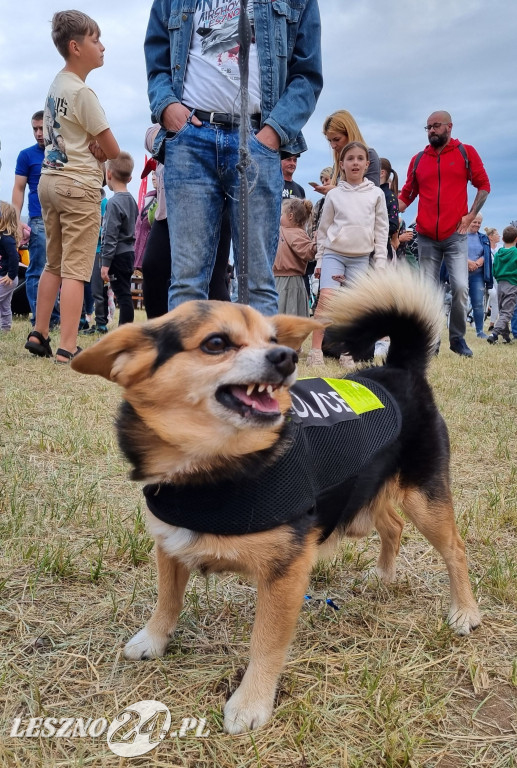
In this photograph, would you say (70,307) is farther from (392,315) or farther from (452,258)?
(452,258)

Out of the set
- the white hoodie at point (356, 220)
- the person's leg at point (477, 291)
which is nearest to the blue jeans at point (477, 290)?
the person's leg at point (477, 291)

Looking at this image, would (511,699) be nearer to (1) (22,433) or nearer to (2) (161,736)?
(2) (161,736)

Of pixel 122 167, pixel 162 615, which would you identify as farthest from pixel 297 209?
pixel 162 615

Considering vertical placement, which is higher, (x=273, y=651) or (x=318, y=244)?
(x=318, y=244)

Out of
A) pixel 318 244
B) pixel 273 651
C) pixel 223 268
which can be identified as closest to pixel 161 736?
pixel 273 651

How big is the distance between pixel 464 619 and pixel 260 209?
2379 mm

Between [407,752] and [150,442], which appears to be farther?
[150,442]

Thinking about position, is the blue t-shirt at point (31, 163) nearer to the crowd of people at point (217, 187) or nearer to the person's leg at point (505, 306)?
the crowd of people at point (217, 187)

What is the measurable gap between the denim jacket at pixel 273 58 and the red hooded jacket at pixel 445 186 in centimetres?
451

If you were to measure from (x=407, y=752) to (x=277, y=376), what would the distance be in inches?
40.4

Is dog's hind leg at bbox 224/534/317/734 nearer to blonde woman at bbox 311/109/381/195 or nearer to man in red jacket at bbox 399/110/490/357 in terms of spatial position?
blonde woman at bbox 311/109/381/195

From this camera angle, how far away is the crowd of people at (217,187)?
3.20m

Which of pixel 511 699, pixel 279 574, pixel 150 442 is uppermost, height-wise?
pixel 150 442

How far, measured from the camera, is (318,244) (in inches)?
258
